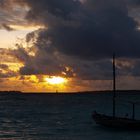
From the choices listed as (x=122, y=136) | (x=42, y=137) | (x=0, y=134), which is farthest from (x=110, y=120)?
(x=0, y=134)

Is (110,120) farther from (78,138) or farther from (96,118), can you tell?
(78,138)

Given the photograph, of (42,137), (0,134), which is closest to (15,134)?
(0,134)

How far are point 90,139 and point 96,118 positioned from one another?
14.7m

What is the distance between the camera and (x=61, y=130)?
67.8 meters

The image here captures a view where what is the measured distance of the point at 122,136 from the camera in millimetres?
57875

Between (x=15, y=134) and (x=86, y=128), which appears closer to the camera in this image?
(x=15, y=134)

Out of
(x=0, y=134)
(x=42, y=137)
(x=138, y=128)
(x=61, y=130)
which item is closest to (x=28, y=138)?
(x=42, y=137)

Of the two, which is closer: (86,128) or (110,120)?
(110,120)

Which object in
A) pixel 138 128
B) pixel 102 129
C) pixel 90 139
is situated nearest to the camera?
pixel 90 139

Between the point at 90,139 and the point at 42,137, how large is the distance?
7.00 meters

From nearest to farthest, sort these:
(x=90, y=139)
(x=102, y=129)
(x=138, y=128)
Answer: (x=90, y=139) < (x=138, y=128) < (x=102, y=129)

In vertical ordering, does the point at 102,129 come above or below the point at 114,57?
below

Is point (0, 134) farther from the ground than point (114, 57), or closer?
closer

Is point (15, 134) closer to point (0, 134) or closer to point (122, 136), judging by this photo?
point (0, 134)
